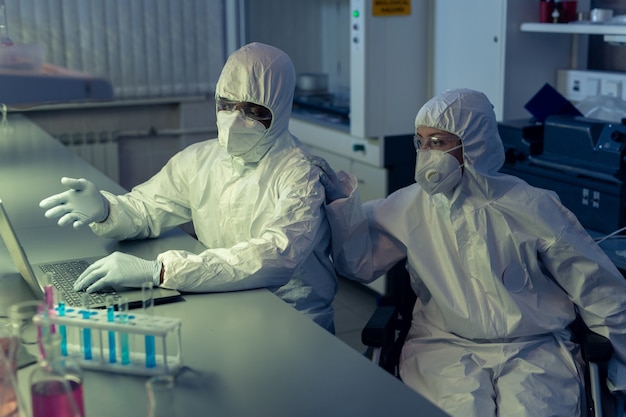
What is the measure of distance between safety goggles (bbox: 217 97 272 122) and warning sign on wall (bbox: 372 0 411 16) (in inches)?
61.7

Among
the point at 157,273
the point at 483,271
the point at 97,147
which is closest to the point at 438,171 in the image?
the point at 483,271

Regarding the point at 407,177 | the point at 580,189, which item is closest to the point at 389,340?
the point at 580,189

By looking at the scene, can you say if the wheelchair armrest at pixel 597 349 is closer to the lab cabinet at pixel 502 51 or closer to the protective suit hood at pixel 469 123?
the protective suit hood at pixel 469 123

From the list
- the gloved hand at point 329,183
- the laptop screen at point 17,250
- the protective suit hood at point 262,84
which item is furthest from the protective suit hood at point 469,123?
the laptop screen at point 17,250

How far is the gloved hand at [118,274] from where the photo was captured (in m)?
1.79

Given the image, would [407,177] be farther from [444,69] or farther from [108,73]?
[108,73]

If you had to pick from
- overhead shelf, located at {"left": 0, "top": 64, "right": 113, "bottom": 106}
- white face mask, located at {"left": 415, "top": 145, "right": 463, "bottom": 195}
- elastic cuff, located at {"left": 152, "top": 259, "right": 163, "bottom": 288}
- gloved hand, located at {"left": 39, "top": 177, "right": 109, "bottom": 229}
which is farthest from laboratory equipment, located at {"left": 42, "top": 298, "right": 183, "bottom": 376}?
white face mask, located at {"left": 415, "top": 145, "right": 463, "bottom": 195}

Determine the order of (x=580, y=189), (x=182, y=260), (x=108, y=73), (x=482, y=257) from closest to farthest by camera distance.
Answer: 1. (x=182, y=260)
2. (x=482, y=257)
3. (x=580, y=189)
4. (x=108, y=73)

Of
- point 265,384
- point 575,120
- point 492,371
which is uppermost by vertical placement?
point 575,120

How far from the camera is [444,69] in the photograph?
11.7 ft

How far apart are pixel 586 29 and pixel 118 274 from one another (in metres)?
2.01

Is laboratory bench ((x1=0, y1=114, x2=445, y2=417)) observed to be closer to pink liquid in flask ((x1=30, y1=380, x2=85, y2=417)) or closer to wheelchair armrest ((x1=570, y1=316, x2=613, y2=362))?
pink liquid in flask ((x1=30, y1=380, x2=85, y2=417))

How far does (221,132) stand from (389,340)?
0.67 metres

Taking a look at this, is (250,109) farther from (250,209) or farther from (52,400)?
(52,400)
